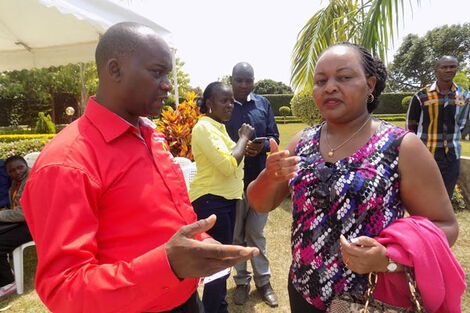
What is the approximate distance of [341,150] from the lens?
1.47m

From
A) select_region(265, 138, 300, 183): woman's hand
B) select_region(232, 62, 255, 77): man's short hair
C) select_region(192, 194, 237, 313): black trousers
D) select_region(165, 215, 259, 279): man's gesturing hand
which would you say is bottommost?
select_region(192, 194, 237, 313): black trousers

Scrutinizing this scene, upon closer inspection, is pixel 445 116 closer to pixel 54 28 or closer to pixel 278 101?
pixel 54 28

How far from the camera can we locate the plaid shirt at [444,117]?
3924 mm

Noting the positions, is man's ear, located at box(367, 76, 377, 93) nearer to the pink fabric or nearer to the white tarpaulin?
the pink fabric

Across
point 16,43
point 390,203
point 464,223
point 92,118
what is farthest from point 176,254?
point 16,43

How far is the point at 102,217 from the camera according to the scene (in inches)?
40.2

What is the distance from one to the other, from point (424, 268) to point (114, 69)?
1275 mm

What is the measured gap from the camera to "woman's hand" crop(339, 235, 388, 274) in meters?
1.16

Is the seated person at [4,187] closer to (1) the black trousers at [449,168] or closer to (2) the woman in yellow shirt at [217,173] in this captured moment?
(2) the woman in yellow shirt at [217,173]

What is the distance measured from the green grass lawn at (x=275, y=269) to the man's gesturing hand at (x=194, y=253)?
2504 millimetres

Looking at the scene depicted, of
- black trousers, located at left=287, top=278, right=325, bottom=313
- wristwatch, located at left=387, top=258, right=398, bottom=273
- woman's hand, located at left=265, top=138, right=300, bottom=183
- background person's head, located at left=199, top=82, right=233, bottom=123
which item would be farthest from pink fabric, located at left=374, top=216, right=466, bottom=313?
background person's head, located at left=199, top=82, right=233, bottom=123

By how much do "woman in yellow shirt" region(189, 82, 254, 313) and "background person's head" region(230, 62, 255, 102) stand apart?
0.59 meters

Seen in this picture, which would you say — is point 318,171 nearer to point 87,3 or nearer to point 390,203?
point 390,203

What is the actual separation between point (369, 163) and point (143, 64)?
96 cm
